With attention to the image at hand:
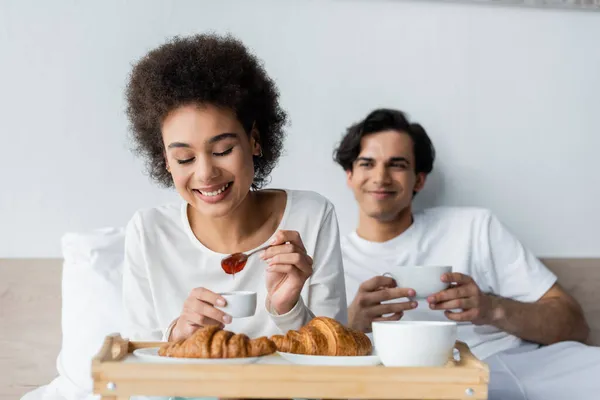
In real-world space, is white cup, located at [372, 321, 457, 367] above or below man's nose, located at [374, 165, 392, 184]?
below

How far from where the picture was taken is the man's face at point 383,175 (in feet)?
6.53

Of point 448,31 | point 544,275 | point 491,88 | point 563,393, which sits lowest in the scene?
point 563,393

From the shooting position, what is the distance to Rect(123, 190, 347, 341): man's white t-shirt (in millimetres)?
1427

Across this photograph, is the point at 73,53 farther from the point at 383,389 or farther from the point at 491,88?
the point at 383,389

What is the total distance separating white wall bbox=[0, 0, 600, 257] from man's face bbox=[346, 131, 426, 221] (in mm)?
75

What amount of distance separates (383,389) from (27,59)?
1.56 m

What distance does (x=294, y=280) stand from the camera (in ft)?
3.92

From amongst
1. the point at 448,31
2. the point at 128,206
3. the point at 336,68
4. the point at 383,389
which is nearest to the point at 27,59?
the point at 128,206

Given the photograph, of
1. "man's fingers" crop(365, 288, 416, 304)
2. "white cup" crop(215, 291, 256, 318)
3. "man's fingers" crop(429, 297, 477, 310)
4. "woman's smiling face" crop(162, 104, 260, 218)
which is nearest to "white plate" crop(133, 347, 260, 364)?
"white cup" crop(215, 291, 256, 318)

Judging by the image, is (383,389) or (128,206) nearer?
(383,389)

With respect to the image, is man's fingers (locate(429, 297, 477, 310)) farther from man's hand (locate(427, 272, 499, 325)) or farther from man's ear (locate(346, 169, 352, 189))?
man's ear (locate(346, 169, 352, 189))

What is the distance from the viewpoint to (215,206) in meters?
1.30

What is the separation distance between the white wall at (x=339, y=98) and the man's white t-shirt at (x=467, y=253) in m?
0.11

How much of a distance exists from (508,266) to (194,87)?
3.60 feet
